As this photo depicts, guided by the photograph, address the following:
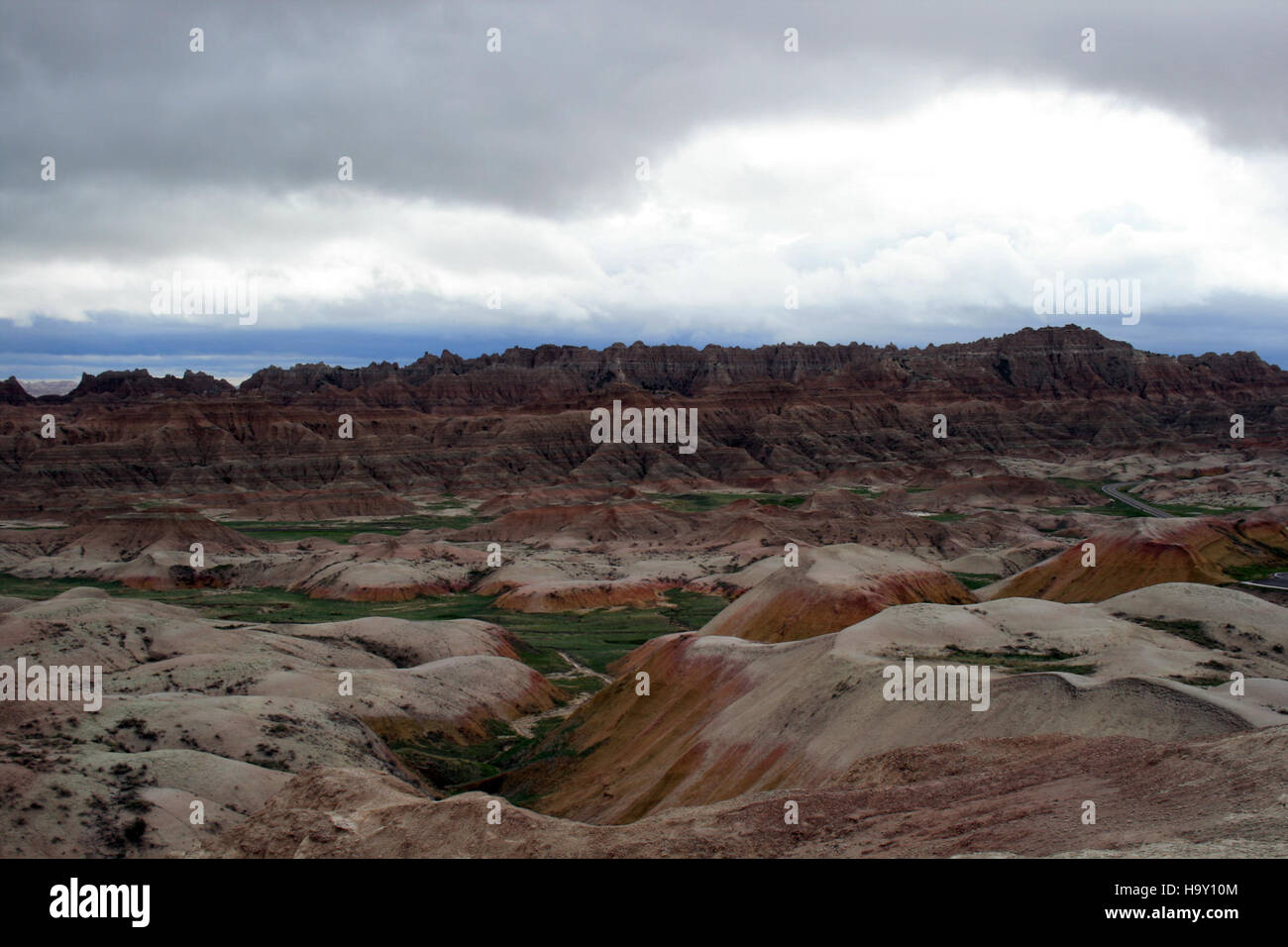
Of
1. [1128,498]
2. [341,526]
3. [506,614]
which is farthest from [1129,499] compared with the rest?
[341,526]

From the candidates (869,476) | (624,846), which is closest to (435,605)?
(624,846)

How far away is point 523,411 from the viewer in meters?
184

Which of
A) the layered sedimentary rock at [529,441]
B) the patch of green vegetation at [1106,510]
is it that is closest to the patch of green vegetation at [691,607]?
the patch of green vegetation at [1106,510]

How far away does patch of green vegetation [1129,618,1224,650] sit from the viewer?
35.2 meters

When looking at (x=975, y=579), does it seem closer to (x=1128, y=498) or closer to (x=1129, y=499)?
(x=1129, y=499)

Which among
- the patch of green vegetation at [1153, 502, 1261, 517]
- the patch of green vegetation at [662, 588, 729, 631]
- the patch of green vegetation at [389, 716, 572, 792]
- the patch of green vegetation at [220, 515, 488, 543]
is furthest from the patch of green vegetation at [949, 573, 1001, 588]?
the patch of green vegetation at [220, 515, 488, 543]

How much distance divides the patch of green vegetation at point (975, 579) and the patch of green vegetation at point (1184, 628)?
37403 mm

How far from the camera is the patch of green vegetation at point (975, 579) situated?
75.4 meters

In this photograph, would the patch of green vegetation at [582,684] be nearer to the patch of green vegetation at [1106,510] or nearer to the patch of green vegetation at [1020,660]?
the patch of green vegetation at [1020,660]

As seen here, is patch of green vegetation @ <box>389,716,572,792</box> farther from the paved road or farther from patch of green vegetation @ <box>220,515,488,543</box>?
the paved road

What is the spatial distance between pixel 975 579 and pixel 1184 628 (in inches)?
1647

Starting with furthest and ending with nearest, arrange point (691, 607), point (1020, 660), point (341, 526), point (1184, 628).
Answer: point (341, 526) < point (691, 607) < point (1184, 628) < point (1020, 660)

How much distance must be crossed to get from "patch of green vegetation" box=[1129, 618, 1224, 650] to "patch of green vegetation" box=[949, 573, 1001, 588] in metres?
37.4

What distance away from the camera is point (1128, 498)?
131 metres
